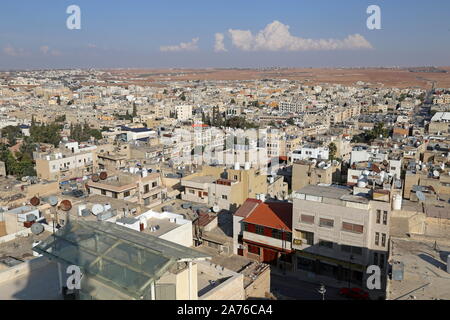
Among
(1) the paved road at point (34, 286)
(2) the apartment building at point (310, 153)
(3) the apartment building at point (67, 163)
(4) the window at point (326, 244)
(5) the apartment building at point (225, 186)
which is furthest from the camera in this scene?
(2) the apartment building at point (310, 153)

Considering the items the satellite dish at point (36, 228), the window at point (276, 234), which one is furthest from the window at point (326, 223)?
the satellite dish at point (36, 228)

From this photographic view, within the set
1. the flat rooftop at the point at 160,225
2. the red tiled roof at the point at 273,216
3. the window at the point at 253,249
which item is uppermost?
the flat rooftop at the point at 160,225

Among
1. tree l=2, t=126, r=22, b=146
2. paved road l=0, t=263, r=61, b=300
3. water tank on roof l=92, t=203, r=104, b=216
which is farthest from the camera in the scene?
tree l=2, t=126, r=22, b=146

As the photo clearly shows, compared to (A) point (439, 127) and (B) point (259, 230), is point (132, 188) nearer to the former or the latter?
(B) point (259, 230)

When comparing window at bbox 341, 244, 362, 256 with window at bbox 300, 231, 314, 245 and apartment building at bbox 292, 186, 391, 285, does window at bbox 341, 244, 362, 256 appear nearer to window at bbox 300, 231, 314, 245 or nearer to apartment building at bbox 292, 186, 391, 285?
apartment building at bbox 292, 186, 391, 285

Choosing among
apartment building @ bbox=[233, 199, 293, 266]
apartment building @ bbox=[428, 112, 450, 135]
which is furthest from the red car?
apartment building @ bbox=[428, 112, 450, 135]

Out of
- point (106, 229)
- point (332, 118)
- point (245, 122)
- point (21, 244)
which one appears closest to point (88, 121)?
point (245, 122)

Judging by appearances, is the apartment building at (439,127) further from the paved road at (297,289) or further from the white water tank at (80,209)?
the white water tank at (80,209)
